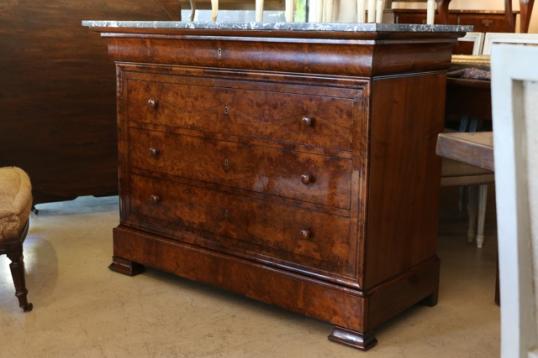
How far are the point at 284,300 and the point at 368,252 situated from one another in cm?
37

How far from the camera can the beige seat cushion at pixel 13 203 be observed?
2.49 m

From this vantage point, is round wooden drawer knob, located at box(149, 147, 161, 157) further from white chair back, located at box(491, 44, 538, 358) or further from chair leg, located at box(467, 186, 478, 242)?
white chair back, located at box(491, 44, 538, 358)

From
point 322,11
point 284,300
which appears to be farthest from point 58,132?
point 284,300

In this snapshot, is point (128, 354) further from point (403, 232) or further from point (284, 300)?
point (403, 232)

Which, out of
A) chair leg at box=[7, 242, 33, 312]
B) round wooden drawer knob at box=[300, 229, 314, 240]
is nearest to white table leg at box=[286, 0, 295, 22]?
round wooden drawer knob at box=[300, 229, 314, 240]

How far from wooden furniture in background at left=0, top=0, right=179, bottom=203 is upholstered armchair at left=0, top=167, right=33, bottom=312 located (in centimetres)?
107

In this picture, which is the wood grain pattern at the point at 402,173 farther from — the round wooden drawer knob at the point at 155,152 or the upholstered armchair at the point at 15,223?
the upholstered armchair at the point at 15,223

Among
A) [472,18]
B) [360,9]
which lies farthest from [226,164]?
[472,18]

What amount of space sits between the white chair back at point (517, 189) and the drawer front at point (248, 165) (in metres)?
1.21

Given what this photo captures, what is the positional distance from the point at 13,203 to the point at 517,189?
1915 millimetres

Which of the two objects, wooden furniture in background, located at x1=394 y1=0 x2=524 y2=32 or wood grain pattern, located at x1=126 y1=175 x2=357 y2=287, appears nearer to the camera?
wood grain pattern, located at x1=126 y1=175 x2=357 y2=287

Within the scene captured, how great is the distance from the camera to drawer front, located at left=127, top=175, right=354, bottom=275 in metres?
2.39

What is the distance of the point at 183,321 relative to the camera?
2568mm

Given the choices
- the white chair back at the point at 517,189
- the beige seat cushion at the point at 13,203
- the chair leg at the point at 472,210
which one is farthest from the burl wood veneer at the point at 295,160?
the white chair back at the point at 517,189
